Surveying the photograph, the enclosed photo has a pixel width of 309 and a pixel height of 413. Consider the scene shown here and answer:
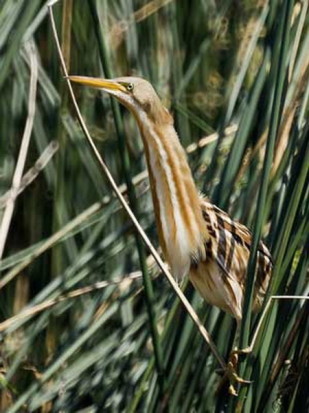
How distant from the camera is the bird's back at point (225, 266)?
1.76 meters

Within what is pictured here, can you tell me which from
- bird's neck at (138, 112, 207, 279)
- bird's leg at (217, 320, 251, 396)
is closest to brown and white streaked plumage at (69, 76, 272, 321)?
bird's neck at (138, 112, 207, 279)

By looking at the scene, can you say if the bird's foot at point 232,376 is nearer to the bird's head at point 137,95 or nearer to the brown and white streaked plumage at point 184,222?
the brown and white streaked plumage at point 184,222

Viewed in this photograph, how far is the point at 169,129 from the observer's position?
63.5 inches

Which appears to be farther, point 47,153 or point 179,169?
point 47,153

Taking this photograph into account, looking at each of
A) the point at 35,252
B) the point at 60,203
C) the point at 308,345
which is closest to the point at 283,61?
the point at 308,345

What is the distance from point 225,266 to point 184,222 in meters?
0.13

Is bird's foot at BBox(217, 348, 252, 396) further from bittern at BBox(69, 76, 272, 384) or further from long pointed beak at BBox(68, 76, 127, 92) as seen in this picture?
long pointed beak at BBox(68, 76, 127, 92)

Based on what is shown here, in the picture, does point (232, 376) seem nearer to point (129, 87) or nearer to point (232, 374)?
point (232, 374)

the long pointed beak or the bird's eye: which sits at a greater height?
the long pointed beak

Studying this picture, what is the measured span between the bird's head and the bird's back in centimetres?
27

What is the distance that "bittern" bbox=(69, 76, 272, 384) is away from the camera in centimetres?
156

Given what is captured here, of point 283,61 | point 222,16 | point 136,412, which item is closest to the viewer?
point 283,61

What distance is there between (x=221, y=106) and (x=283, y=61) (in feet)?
3.73

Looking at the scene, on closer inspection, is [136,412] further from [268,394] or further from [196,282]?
[268,394]
